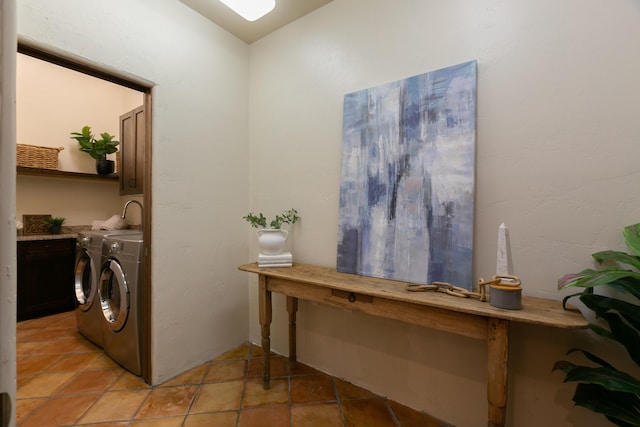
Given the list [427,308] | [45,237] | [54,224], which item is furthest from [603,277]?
[54,224]

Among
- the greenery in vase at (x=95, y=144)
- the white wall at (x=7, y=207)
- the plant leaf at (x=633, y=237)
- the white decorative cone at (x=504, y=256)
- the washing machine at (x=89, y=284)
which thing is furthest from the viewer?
the greenery in vase at (x=95, y=144)

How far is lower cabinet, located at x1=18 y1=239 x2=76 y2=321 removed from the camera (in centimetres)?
281

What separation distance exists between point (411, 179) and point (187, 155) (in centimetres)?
160

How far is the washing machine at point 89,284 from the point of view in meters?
2.21

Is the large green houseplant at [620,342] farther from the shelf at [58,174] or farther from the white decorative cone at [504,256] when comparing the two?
the shelf at [58,174]

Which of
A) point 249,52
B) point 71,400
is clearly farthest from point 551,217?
point 71,400

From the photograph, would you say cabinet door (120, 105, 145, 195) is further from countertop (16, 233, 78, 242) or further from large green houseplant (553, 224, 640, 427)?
large green houseplant (553, 224, 640, 427)

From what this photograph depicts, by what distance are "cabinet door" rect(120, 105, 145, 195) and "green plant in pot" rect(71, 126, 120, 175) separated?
2.80 feet

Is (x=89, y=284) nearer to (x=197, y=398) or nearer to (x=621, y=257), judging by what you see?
(x=197, y=398)

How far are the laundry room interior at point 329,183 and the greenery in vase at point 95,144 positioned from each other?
3.98 feet

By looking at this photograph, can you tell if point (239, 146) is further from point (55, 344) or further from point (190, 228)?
point (55, 344)

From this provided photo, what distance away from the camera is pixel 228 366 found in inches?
81.6

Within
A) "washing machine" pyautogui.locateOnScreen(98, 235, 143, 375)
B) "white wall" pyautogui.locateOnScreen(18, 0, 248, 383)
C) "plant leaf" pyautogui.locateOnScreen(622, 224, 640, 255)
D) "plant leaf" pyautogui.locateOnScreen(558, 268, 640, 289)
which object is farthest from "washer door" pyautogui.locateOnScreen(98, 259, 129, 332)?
"plant leaf" pyautogui.locateOnScreen(622, 224, 640, 255)

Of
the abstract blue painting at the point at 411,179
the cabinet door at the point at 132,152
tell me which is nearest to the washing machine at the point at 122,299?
the cabinet door at the point at 132,152
